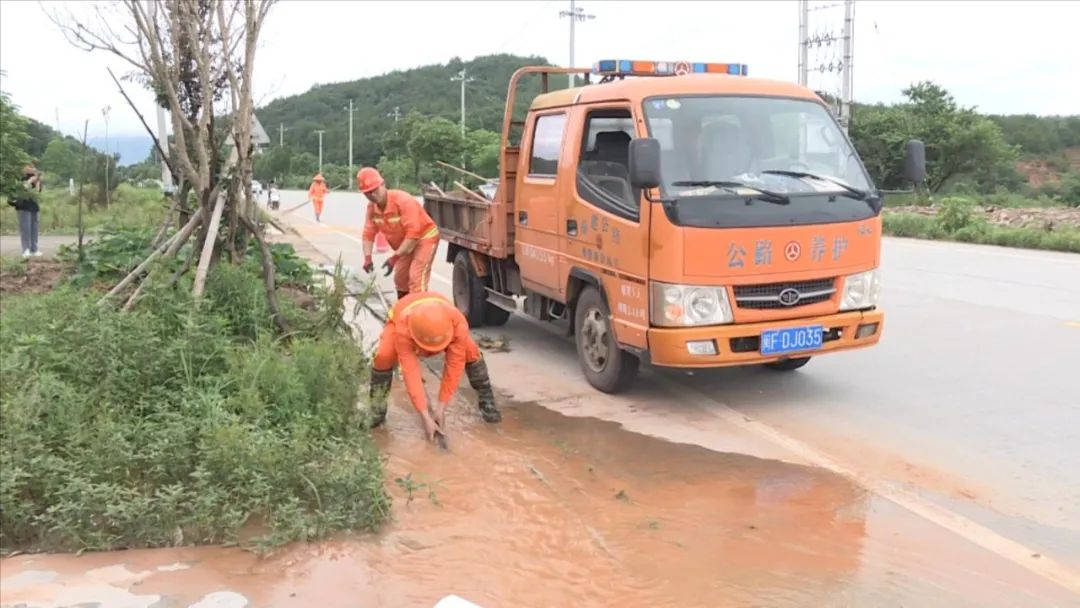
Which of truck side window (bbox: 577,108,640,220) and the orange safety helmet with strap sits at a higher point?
truck side window (bbox: 577,108,640,220)

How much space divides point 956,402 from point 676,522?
9.71 ft

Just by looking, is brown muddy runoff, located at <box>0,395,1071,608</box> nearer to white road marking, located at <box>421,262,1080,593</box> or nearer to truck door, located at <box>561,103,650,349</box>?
white road marking, located at <box>421,262,1080,593</box>

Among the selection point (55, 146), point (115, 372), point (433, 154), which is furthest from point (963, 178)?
point (115, 372)

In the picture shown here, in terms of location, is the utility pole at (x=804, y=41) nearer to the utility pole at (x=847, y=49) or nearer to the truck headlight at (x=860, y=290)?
the utility pole at (x=847, y=49)

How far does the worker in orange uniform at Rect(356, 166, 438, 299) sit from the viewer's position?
7.63m

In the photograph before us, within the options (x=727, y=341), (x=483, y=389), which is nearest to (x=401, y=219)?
(x=483, y=389)

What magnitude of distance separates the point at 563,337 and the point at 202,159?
3731 mm

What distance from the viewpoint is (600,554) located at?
12.9 ft

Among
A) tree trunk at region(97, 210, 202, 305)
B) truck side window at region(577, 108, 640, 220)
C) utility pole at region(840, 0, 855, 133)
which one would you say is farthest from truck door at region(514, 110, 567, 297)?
utility pole at region(840, 0, 855, 133)

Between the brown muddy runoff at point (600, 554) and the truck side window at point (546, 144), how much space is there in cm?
288

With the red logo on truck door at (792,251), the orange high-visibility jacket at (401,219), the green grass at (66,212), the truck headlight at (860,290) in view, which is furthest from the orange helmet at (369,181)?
the green grass at (66,212)

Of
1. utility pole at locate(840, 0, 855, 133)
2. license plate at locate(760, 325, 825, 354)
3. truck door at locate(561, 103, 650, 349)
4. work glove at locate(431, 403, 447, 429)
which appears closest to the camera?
work glove at locate(431, 403, 447, 429)

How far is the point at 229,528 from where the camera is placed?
12.6ft

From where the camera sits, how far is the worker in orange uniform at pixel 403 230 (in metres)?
7.63
